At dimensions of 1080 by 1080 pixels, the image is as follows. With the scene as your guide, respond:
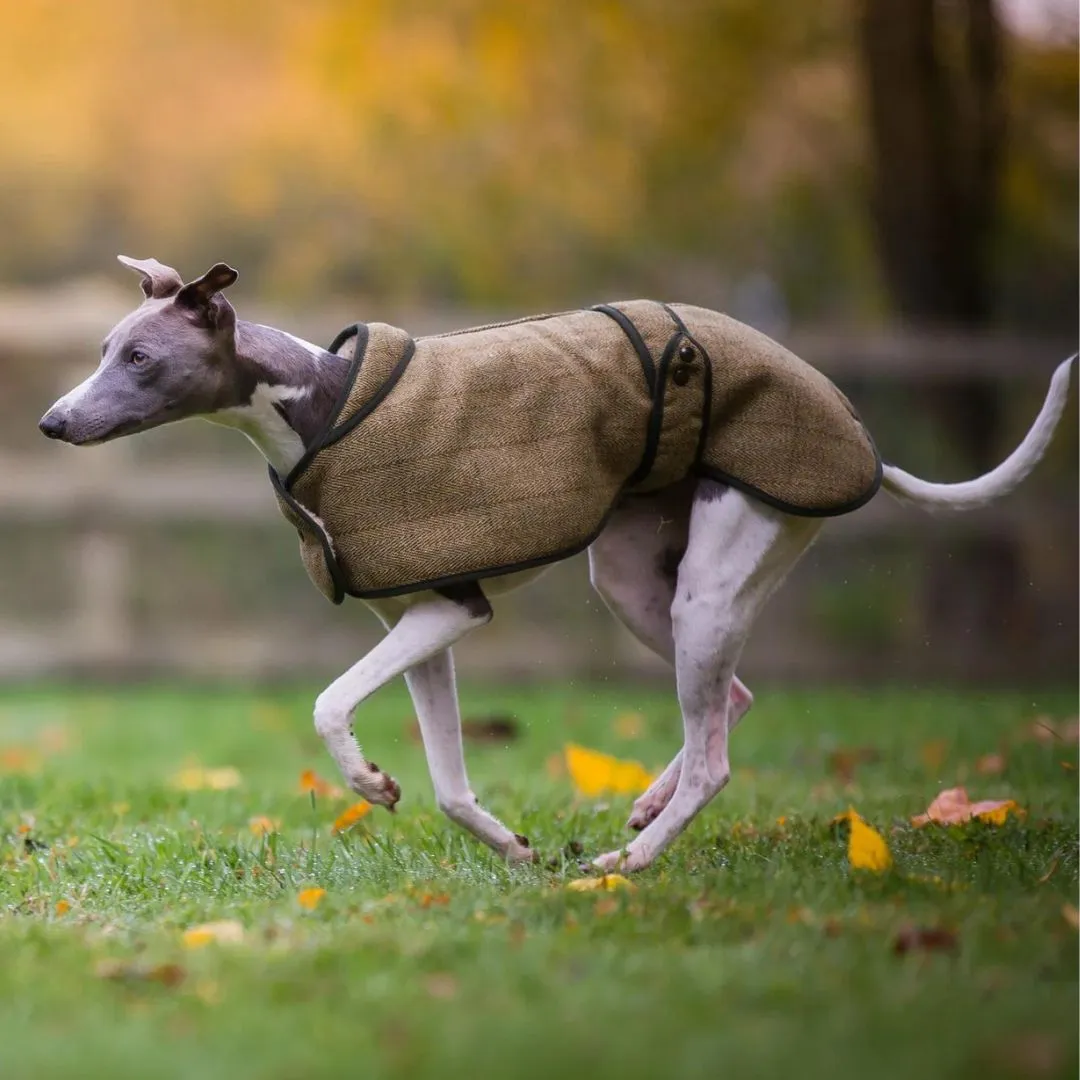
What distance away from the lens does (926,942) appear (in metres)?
2.72

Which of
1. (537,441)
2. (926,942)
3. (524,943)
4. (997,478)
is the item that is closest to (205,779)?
(537,441)

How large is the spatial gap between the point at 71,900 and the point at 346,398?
122cm

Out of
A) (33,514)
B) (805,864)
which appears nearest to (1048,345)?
(33,514)

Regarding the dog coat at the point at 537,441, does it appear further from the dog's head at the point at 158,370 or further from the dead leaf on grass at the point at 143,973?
the dead leaf on grass at the point at 143,973

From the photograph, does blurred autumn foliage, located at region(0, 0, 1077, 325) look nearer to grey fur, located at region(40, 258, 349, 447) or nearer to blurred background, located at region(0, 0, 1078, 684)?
blurred background, located at region(0, 0, 1078, 684)

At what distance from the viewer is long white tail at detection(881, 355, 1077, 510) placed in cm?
406

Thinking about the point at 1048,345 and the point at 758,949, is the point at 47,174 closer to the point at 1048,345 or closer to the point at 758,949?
the point at 1048,345

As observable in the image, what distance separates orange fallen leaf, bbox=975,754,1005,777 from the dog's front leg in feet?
9.02

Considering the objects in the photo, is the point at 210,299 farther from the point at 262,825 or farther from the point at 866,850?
the point at 866,850

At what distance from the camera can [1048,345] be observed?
371 inches

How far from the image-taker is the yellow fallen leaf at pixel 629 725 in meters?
7.06

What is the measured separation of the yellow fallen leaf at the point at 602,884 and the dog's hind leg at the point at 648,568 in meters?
0.69

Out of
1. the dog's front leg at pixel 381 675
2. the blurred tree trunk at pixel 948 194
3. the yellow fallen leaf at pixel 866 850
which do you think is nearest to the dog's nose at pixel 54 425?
the dog's front leg at pixel 381 675

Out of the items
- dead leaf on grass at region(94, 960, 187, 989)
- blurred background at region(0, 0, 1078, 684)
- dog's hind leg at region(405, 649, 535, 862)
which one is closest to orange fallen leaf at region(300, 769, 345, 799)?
dog's hind leg at region(405, 649, 535, 862)
